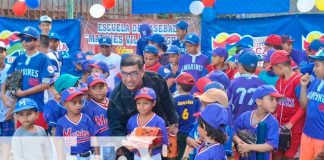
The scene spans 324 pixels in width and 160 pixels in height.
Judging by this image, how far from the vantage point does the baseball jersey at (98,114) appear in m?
5.51

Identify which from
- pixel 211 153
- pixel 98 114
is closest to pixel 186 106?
pixel 98 114

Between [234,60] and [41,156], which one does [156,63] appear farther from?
[41,156]

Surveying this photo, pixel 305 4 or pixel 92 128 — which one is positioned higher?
pixel 305 4

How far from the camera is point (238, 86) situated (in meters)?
6.12

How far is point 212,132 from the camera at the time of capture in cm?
414

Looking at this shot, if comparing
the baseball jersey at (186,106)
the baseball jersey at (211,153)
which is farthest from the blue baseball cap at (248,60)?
the baseball jersey at (211,153)

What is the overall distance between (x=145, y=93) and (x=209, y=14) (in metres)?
6.62

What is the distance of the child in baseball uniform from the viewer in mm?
6066

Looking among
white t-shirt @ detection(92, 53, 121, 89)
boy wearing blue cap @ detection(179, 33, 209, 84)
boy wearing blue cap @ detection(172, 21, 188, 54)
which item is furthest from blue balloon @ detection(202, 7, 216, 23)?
boy wearing blue cap @ detection(179, 33, 209, 84)

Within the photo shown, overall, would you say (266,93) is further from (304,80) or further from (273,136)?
(304,80)

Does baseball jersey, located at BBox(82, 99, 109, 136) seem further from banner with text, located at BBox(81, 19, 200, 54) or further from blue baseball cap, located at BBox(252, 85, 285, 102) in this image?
banner with text, located at BBox(81, 19, 200, 54)

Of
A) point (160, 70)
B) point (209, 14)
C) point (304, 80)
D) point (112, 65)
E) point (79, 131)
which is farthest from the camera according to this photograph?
point (209, 14)

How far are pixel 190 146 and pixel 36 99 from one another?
7.18 feet

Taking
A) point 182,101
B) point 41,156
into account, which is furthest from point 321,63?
point 41,156
